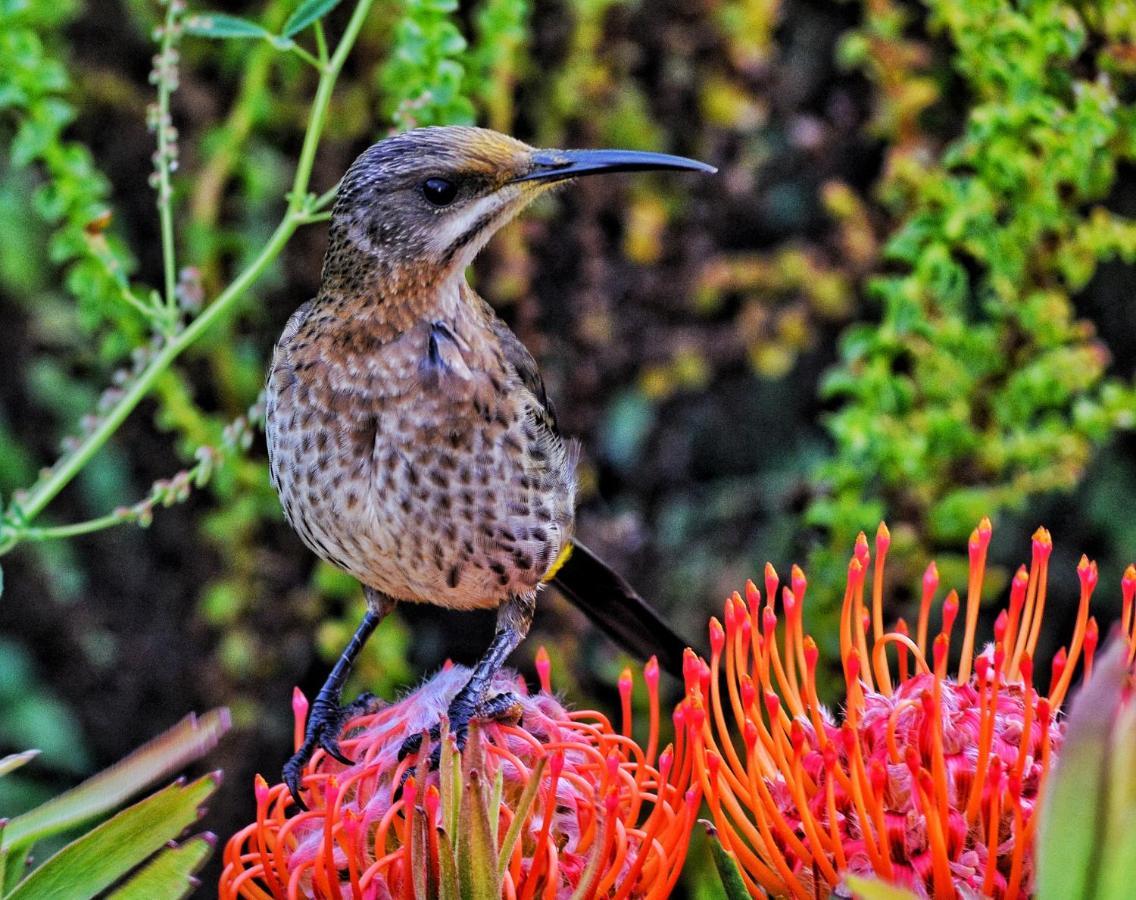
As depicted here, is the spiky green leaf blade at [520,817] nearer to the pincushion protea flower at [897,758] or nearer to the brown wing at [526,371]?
the pincushion protea flower at [897,758]

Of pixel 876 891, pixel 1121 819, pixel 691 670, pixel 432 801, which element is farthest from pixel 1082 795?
pixel 432 801

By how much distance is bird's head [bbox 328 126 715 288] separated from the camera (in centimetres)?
187

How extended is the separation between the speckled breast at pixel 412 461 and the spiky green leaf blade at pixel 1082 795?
101cm

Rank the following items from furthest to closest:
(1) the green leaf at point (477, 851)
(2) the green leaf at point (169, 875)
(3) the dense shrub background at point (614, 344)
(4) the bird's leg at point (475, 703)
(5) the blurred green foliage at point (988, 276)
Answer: (3) the dense shrub background at point (614, 344)
(5) the blurred green foliage at point (988, 276)
(4) the bird's leg at point (475, 703)
(2) the green leaf at point (169, 875)
(1) the green leaf at point (477, 851)

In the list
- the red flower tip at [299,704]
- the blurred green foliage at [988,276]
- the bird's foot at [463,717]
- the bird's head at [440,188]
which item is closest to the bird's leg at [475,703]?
the bird's foot at [463,717]

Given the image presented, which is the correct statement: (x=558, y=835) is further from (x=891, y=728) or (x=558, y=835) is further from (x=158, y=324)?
(x=158, y=324)

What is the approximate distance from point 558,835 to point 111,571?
2360 millimetres

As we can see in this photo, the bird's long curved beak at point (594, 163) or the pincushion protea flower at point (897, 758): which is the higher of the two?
the bird's long curved beak at point (594, 163)

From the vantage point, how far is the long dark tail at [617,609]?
215 cm

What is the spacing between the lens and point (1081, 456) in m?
2.78

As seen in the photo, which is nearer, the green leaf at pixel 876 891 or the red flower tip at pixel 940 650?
the green leaf at pixel 876 891

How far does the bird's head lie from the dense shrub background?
2.75 ft

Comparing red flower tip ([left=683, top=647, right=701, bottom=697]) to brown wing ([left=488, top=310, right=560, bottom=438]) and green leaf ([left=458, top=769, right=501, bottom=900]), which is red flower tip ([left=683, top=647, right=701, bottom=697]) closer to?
green leaf ([left=458, top=769, right=501, bottom=900])

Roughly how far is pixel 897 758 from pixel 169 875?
2.17 feet
